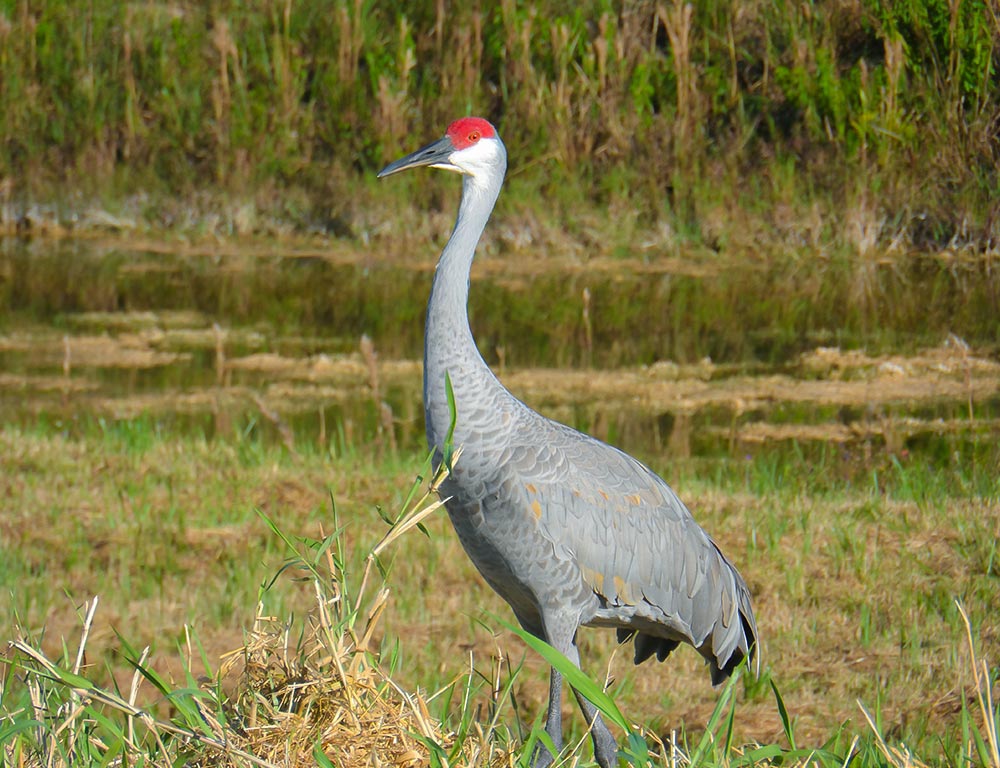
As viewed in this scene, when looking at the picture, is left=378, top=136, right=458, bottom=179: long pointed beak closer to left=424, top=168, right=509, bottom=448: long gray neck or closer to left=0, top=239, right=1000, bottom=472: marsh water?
left=424, top=168, right=509, bottom=448: long gray neck

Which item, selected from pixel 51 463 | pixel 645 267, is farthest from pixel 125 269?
pixel 51 463

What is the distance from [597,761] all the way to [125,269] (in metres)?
6.67

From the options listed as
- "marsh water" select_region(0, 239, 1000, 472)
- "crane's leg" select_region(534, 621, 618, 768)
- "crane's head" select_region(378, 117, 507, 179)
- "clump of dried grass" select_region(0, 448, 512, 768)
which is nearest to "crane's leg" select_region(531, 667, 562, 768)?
"crane's leg" select_region(534, 621, 618, 768)

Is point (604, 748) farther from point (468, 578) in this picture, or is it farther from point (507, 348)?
point (507, 348)

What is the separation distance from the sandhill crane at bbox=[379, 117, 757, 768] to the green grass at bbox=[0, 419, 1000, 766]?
0.88ft

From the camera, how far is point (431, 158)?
330 centimetres

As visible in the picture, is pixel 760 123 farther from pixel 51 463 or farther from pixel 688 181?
pixel 51 463

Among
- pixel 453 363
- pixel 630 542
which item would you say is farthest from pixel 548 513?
pixel 453 363

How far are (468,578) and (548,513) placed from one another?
1.57 metres

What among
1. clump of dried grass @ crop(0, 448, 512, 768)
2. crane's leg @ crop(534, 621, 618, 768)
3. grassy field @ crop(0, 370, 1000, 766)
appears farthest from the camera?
grassy field @ crop(0, 370, 1000, 766)

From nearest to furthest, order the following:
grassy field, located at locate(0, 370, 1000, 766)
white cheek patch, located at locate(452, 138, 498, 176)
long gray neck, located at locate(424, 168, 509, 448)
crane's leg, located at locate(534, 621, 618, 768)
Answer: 1. long gray neck, located at locate(424, 168, 509, 448)
2. crane's leg, located at locate(534, 621, 618, 768)
3. white cheek patch, located at locate(452, 138, 498, 176)
4. grassy field, located at locate(0, 370, 1000, 766)

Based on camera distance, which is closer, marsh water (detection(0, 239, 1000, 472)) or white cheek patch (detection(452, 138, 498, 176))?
white cheek patch (detection(452, 138, 498, 176))

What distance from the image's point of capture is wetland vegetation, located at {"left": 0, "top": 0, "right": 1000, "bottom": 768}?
2.91 m

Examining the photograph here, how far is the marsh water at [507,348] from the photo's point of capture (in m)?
6.42
